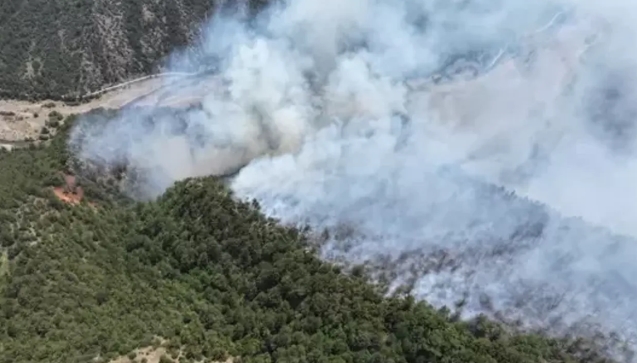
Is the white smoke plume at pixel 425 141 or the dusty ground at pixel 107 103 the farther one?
the dusty ground at pixel 107 103

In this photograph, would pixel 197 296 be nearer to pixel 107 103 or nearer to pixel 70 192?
pixel 70 192

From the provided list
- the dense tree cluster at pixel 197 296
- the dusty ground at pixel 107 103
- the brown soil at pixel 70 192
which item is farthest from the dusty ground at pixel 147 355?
the dusty ground at pixel 107 103

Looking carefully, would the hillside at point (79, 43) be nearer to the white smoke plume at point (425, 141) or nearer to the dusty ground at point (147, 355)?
the white smoke plume at point (425, 141)

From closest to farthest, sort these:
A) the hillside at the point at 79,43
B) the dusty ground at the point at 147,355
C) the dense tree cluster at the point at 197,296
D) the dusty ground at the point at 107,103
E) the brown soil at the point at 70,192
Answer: the dusty ground at the point at 147,355
the dense tree cluster at the point at 197,296
the brown soil at the point at 70,192
the dusty ground at the point at 107,103
the hillside at the point at 79,43

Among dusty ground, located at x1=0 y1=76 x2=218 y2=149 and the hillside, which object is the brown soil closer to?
dusty ground, located at x1=0 y1=76 x2=218 y2=149

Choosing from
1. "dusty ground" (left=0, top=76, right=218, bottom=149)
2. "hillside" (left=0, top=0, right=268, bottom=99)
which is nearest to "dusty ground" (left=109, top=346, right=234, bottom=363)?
"dusty ground" (left=0, top=76, right=218, bottom=149)
